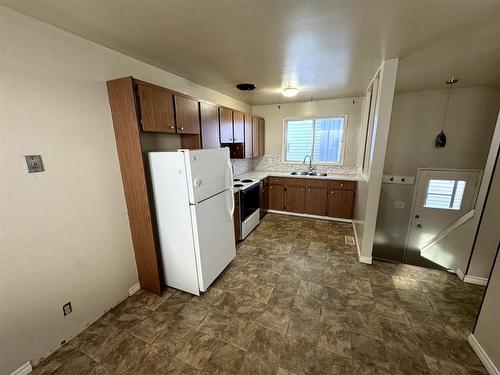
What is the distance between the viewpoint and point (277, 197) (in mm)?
4391

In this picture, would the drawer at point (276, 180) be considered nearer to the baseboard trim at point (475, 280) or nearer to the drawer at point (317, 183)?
the drawer at point (317, 183)

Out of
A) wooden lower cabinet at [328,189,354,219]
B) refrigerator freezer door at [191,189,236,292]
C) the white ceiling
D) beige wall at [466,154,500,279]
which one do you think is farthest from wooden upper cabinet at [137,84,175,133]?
beige wall at [466,154,500,279]

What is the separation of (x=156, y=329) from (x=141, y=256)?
715 mm

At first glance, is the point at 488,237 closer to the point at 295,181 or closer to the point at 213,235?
the point at 295,181

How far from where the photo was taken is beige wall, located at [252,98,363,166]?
405 centimetres

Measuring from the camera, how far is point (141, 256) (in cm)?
210

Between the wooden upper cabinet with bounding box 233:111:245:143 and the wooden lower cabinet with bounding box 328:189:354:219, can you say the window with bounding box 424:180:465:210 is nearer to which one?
the wooden lower cabinet with bounding box 328:189:354:219

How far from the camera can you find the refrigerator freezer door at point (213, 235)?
1969 millimetres

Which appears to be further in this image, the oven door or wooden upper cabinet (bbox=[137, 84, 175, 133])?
the oven door

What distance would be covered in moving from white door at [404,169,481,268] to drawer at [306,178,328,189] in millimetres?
1662

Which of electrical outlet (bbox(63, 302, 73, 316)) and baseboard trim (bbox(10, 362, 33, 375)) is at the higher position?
electrical outlet (bbox(63, 302, 73, 316))

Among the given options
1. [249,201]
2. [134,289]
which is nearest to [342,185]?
[249,201]

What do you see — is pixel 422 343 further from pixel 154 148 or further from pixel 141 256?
pixel 154 148

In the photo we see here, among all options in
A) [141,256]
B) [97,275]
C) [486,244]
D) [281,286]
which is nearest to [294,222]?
[281,286]
